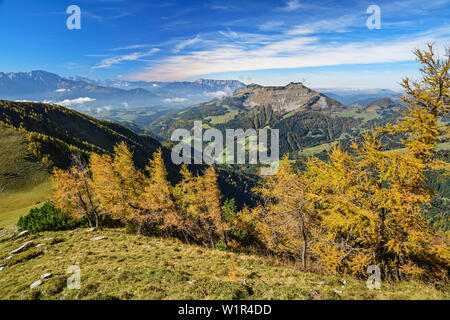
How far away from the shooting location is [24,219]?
27.9 metres

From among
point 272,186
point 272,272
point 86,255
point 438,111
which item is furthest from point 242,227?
point 438,111

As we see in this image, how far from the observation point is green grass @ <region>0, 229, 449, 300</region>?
10453 millimetres

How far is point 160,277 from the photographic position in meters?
12.7

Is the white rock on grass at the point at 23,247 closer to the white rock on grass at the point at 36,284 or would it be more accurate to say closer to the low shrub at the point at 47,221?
the low shrub at the point at 47,221

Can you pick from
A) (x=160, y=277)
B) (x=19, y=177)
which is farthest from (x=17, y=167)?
(x=160, y=277)

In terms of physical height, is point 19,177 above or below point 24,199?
above

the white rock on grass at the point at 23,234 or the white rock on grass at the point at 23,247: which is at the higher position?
the white rock on grass at the point at 23,247

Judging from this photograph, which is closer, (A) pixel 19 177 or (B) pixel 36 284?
(B) pixel 36 284

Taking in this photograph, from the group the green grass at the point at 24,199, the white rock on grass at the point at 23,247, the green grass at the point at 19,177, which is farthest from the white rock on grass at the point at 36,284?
the green grass at the point at 24,199

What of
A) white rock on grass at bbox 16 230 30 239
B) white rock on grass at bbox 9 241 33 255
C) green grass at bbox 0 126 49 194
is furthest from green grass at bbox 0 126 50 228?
A: white rock on grass at bbox 9 241 33 255

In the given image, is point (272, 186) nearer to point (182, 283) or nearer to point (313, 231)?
point (313, 231)

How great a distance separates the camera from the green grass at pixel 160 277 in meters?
10.5

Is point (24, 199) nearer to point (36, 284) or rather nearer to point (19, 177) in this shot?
point (19, 177)
